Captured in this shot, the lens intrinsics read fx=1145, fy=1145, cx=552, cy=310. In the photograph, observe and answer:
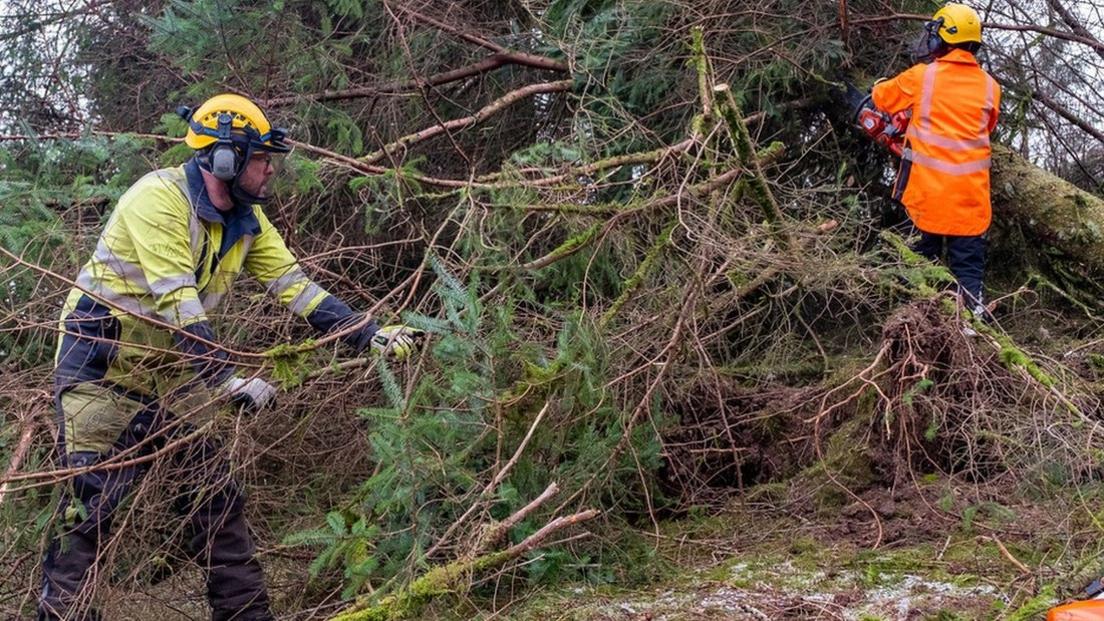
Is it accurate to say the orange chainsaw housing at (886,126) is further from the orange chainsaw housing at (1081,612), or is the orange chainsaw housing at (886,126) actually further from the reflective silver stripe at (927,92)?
the orange chainsaw housing at (1081,612)

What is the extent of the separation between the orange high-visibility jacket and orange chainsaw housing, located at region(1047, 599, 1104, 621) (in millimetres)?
3298

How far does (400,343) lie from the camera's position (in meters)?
4.14

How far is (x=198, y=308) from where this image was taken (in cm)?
398

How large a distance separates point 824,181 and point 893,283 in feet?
5.37

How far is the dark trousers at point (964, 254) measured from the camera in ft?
19.4

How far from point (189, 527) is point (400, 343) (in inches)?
45.7

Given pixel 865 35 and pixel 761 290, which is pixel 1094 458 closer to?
pixel 761 290

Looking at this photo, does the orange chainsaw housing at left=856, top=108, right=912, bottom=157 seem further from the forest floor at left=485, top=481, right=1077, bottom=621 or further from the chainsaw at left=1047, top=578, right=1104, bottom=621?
the chainsaw at left=1047, top=578, right=1104, bottom=621

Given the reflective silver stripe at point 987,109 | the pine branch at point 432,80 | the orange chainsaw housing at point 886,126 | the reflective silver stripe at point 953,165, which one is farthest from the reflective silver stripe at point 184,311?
the reflective silver stripe at point 987,109

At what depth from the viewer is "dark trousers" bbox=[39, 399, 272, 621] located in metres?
4.02

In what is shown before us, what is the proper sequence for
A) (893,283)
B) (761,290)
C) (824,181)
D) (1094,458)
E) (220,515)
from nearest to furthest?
(1094,458) < (220,515) < (893,283) < (761,290) < (824,181)

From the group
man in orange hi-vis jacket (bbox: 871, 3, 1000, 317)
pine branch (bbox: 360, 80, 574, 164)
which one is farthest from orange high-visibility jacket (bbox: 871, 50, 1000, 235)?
pine branch (bbox: 360, 80, 574, 164)

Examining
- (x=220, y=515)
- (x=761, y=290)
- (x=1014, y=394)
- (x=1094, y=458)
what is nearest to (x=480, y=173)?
(x=761, y=290)

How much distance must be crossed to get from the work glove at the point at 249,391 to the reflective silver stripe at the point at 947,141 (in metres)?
3.65
